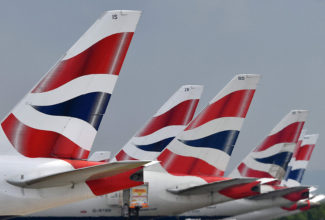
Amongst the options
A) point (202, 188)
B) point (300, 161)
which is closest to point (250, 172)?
point (202, 188)

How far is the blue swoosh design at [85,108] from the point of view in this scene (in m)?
14.6

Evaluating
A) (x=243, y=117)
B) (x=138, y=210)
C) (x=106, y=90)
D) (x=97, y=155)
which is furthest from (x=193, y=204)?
(x=97, y=155)

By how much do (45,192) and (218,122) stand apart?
14632mm

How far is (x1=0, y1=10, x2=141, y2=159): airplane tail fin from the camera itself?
46.5 ft

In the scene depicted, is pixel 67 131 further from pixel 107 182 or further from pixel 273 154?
pixel 273 154

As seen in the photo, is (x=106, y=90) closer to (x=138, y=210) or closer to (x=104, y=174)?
(x=104, y=174)

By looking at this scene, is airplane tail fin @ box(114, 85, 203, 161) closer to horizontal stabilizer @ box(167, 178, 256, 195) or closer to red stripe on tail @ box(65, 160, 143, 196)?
horizontal stabilizer @ box(167, 178, 256, 195)

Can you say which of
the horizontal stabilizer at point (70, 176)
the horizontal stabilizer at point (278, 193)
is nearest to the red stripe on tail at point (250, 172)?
the horizontal stabilizer at point (278, 193)

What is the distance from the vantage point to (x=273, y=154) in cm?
3600

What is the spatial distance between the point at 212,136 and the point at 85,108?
1269 cm

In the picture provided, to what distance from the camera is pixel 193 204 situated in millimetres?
25500

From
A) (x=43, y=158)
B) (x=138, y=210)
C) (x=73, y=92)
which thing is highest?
(x=73, y=92)

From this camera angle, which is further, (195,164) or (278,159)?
(278,159)

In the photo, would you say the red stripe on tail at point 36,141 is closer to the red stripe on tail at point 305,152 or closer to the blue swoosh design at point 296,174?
the blue swoosh design at point 296,174
